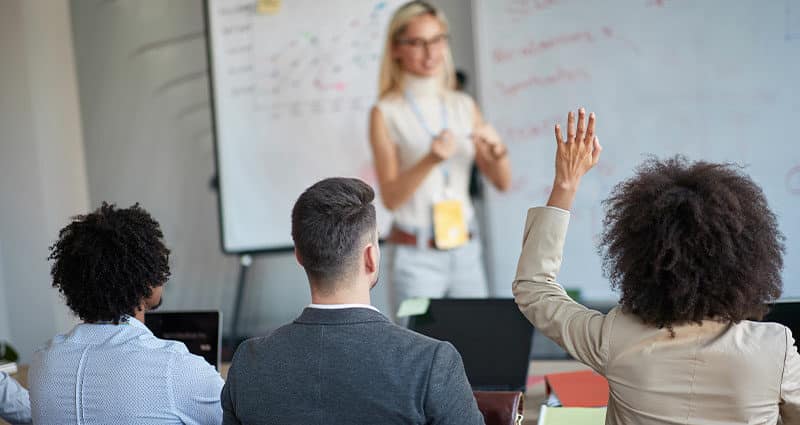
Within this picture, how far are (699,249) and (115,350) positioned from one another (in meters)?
A: 1.07

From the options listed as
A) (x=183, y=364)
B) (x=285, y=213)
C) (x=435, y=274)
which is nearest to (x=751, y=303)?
(x=183, y=364)

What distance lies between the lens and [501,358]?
6.21 feet

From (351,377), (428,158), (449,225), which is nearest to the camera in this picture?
(351,377)

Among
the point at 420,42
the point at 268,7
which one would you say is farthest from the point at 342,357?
the point at 268,7

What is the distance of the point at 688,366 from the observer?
114cm

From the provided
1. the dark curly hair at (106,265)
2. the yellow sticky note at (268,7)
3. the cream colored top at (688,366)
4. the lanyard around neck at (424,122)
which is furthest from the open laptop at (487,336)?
the yellow sticky note at (268,7)

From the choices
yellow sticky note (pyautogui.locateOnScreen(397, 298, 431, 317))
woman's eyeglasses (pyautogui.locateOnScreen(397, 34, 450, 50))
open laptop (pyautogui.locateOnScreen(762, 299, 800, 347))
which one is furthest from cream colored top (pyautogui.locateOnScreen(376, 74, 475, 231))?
open laptop (pyautogui.locateOnScreen(762, 299, 800, 347))

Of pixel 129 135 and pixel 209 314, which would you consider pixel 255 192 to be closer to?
pixel 129 135

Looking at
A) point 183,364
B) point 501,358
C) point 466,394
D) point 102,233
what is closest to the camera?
point 466,394

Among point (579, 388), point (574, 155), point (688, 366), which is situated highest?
point (574, 155)

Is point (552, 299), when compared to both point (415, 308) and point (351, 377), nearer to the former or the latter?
point (351, 377)

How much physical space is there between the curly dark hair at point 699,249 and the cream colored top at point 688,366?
3 centimetres

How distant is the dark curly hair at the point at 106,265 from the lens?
152cm

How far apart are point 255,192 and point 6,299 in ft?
5.03
